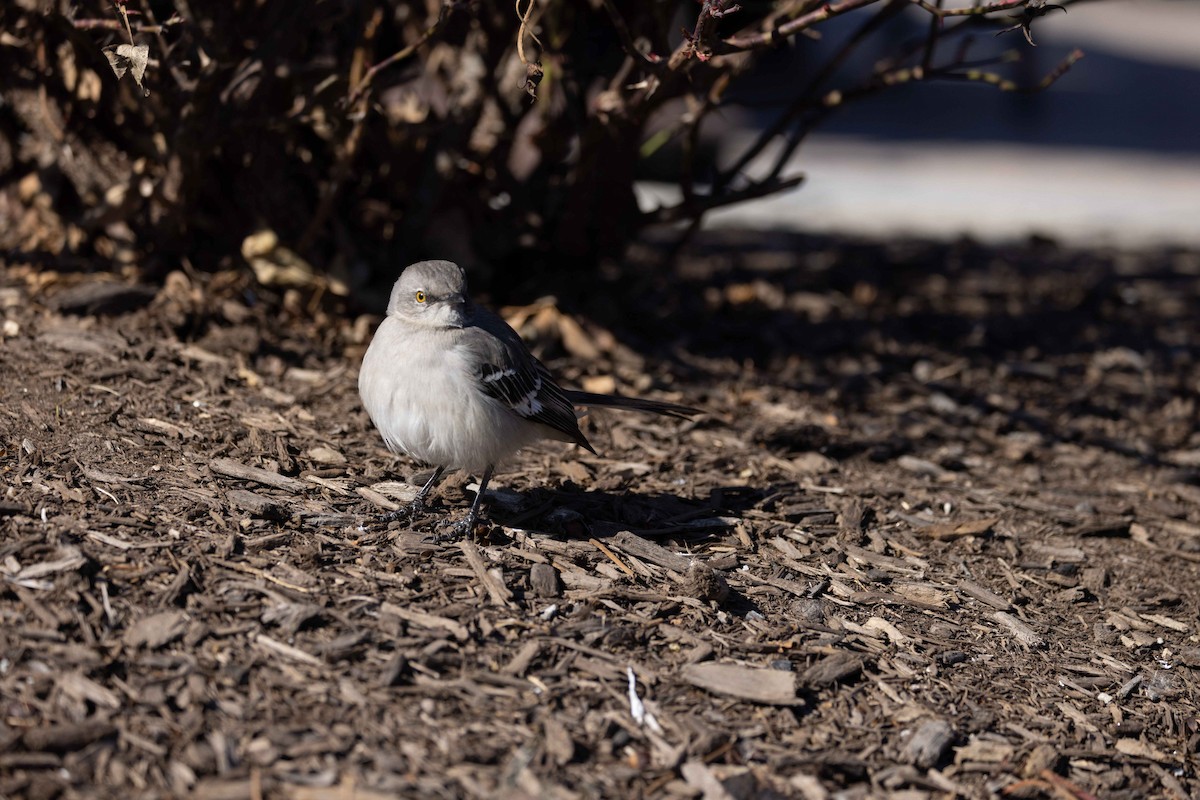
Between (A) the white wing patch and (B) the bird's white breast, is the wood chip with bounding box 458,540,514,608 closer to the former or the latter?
(B) the bird's white breast

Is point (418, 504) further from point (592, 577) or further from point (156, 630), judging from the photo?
point (156, 630)

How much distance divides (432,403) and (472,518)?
0.54 meters

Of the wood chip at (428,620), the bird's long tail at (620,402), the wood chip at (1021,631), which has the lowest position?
the wood chip at (1021,631)

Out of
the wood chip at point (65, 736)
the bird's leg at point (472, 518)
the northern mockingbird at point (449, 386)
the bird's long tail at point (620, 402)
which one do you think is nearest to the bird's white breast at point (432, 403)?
the northern mockingbird at point (449, 386)

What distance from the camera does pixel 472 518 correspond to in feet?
16.5

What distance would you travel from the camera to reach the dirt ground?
375 centimetres

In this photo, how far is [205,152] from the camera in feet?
20.5

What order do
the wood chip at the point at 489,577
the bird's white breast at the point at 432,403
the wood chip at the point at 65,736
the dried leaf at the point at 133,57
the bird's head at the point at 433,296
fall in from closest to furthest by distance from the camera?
the wood chip at the point at 65,736 → the wood chip at the point at 489,577 → the dried leaf at the point at 133,57 → the bird's white breast at the point at 432,403 → the bird's head at the point at 433,296

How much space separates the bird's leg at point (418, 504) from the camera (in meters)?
5.01

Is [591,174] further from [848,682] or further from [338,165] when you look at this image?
[848,682]

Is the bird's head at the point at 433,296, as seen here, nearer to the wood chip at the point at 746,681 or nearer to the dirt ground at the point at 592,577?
the dirt ground at the point at 592,577

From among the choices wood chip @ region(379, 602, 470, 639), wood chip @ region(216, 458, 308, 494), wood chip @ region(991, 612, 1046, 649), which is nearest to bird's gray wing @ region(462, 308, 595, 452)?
wood chip @ region(216, 458, 308, 494)

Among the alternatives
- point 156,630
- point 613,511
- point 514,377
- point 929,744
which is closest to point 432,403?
point 514,377

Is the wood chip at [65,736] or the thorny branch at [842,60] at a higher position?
the thorny branch at [842,60]
